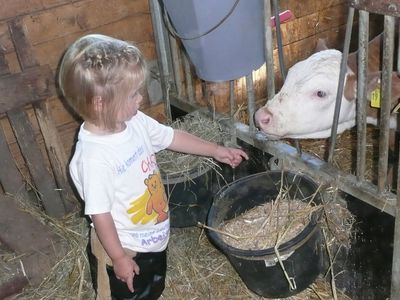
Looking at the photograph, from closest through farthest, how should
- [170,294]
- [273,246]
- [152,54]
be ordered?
[273,246] → [170,294] → [152,54]

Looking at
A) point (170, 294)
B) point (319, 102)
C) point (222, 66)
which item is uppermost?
point (222, 66)

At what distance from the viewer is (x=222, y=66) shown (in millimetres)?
2654

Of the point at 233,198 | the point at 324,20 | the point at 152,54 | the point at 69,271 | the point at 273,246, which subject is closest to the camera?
the point at 273,246

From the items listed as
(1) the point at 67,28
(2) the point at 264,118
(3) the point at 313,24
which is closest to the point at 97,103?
(2) the point at 264,118

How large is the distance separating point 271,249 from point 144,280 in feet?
1.83

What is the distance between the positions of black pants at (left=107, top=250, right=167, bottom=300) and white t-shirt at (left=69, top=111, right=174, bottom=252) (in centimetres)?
4

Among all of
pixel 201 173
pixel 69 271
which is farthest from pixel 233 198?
pixel 69 271

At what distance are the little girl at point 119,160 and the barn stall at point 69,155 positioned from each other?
265 millimetres

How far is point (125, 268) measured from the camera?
6.66ft

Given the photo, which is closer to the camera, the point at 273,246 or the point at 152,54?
the point at 273,246

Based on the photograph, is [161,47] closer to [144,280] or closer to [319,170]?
[319,170]

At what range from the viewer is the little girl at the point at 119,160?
6.08 ft

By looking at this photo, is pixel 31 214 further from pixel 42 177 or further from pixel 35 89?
pixel 35 89

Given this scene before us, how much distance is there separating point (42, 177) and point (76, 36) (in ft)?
2.65
